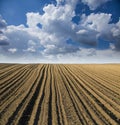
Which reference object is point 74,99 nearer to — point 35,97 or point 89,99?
point 89,99

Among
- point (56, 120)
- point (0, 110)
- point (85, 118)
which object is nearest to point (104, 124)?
point (85, 118)

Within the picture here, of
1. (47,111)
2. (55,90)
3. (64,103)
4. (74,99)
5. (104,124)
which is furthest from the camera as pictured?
(55,90)

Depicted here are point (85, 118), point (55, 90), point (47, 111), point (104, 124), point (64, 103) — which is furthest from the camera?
point (55, 90)

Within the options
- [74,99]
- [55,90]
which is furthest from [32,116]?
[55,90]

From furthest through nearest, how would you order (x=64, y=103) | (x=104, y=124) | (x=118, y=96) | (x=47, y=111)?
1. (x=118, y=96)
2. (x=64, y=103)
3. (x=47, y=111)
4. (x=104, y=124)

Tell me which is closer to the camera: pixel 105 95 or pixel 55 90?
pixel 105 95

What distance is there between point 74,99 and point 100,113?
7.82 ft

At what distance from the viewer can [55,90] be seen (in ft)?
45.0

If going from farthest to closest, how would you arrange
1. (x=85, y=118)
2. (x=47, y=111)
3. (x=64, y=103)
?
(x=64, y=103) < (x=47, y=111) < (x=85, y=118)

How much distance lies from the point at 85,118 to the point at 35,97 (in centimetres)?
403

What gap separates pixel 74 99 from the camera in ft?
38.1

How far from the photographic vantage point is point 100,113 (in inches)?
373

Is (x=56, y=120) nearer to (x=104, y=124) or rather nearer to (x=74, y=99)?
(x=104, y=124)

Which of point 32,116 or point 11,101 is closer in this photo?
point 32,116
